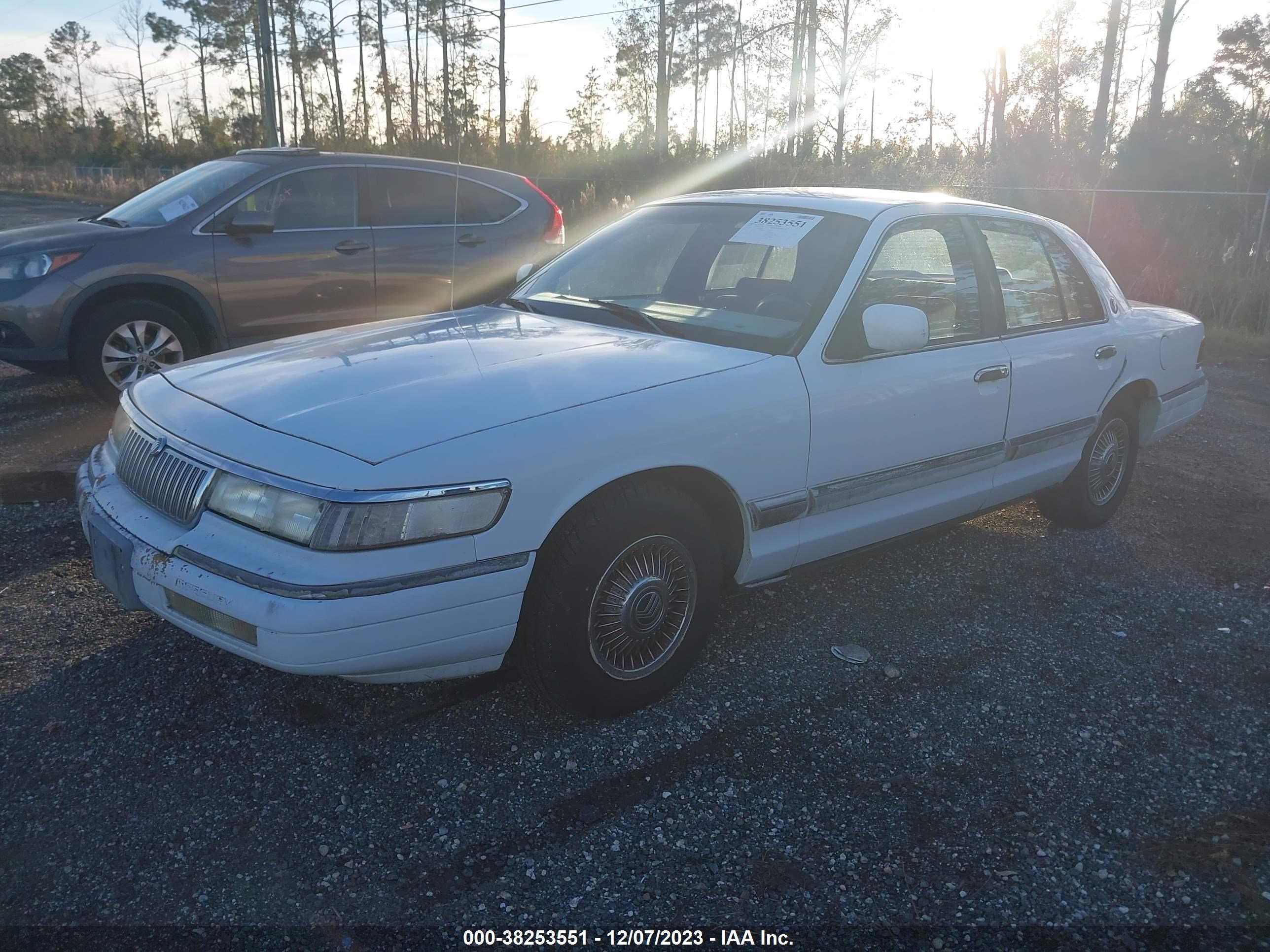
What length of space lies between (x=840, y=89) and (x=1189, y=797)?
31.9 metres

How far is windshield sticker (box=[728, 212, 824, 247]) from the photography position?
12.3ft

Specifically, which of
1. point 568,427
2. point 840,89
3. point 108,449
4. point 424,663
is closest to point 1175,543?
point 568,427

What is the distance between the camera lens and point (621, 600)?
2.97m

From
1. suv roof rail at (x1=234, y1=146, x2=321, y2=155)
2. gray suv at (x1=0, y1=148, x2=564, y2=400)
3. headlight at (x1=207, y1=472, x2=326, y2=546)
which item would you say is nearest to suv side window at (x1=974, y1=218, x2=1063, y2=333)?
headlight at (x1=207, y1=472, x2=326, y2=546)

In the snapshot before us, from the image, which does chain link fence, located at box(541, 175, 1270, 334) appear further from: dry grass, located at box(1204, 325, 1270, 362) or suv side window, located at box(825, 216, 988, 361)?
suv side window, located at box(825, 216, 988, 361)

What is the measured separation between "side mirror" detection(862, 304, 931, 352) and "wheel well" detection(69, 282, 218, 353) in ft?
16.1

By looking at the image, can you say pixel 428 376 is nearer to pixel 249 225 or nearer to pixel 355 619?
pixel 355 619

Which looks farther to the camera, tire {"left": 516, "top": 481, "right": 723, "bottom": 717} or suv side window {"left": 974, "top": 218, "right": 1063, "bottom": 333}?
suv side window {"left": 974, "top": 218, "right": 1063, "bottom": 333}

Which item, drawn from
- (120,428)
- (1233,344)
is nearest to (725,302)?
(120,428)

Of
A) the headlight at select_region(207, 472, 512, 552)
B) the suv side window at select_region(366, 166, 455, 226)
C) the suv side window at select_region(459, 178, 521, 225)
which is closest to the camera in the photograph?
the headlight at select_region(207, 472, 512, 552)

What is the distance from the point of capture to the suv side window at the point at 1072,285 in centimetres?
455

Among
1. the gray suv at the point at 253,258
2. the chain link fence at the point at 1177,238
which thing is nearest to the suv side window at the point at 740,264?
the gray suv at the point at 253,258

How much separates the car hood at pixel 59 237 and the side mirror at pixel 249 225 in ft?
1.74

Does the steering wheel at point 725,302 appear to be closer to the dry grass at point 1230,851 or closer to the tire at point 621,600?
the tire at point 621,600
